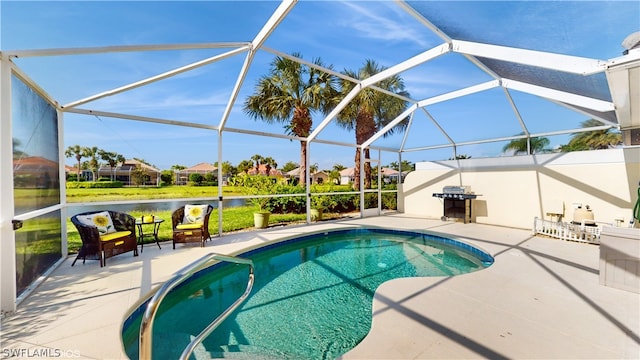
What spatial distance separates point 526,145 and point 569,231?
388 centimetres

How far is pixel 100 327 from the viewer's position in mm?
2857

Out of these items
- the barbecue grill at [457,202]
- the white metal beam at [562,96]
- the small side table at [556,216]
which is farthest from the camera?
the barbecue grill at [457,202]

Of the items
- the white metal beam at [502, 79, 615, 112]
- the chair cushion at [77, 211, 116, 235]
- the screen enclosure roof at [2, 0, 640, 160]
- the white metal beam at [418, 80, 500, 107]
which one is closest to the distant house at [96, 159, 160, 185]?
the screen enclosure roof at [2, 0, 640, 160]

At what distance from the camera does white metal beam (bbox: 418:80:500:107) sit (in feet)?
23.2

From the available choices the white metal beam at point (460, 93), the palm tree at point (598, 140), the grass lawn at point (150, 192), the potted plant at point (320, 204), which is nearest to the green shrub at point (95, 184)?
the grass lawn at point (150, 192)

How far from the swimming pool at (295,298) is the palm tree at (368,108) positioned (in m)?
6.84

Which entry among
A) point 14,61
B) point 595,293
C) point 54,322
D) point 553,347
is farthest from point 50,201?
point 595,293

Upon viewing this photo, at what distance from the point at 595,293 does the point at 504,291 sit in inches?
50.3

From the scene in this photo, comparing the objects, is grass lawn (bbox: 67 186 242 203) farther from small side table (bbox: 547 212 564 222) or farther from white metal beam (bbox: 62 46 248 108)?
small side table (bbox: 547 212 564 222)

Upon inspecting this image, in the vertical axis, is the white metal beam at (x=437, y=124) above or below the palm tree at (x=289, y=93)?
below

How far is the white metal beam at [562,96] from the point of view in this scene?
5.62 meters

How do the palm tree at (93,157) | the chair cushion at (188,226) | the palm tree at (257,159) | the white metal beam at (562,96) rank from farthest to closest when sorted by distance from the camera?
the palm tree at (257,159) < the palm tree at (93,157) < the chair cushion at (188,226) < the white metal beam at (562,96)

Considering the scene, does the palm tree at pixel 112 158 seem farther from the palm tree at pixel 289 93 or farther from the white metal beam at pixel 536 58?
the white metal beam at pixel 536 58

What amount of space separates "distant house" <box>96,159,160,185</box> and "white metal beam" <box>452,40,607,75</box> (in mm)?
11383
